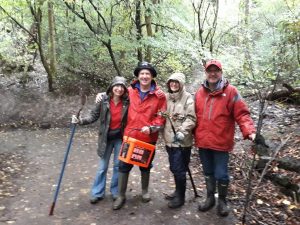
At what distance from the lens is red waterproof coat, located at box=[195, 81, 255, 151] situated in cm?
462

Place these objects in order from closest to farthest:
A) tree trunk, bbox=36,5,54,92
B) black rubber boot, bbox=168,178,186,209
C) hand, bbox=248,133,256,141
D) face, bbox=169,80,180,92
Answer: hand, bbox=248,133,256,141 → face, bbox=169,80,180,92 → black rubber boot, bbox=168,178,186,209 → tree trunk, bbox=36,5,54,92

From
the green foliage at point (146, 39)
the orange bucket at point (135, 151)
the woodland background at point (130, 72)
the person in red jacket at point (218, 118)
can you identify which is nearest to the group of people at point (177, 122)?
the person in red jacket at point (218, 118)

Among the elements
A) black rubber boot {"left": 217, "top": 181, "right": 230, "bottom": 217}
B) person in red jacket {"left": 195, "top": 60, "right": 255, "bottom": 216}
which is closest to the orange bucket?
person in red jacket {"left": 195, "top": 60, "right": 255, "bottom": 216}

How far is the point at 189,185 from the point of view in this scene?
20.8 feet

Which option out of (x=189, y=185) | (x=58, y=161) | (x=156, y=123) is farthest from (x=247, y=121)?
(x=58, y=161)

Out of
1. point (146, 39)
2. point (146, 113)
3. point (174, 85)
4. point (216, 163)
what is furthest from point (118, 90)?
point (146, 39)

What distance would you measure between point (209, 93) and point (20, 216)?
3.26 metres

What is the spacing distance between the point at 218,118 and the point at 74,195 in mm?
2872

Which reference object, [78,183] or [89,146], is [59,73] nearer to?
[89,146]

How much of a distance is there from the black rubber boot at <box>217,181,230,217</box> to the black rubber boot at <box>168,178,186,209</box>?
54 cm

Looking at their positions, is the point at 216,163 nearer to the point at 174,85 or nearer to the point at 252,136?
the point at 252,136

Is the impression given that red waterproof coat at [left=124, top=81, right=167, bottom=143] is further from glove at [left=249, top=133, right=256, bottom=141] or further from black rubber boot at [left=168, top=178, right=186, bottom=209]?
glove at [left=249, top=133, right=256, bottom=141]

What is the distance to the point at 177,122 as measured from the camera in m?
4.95

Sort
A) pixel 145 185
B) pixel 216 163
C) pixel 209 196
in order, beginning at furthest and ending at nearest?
pixel 145 185
pixel 209 196
pixel 216 163
